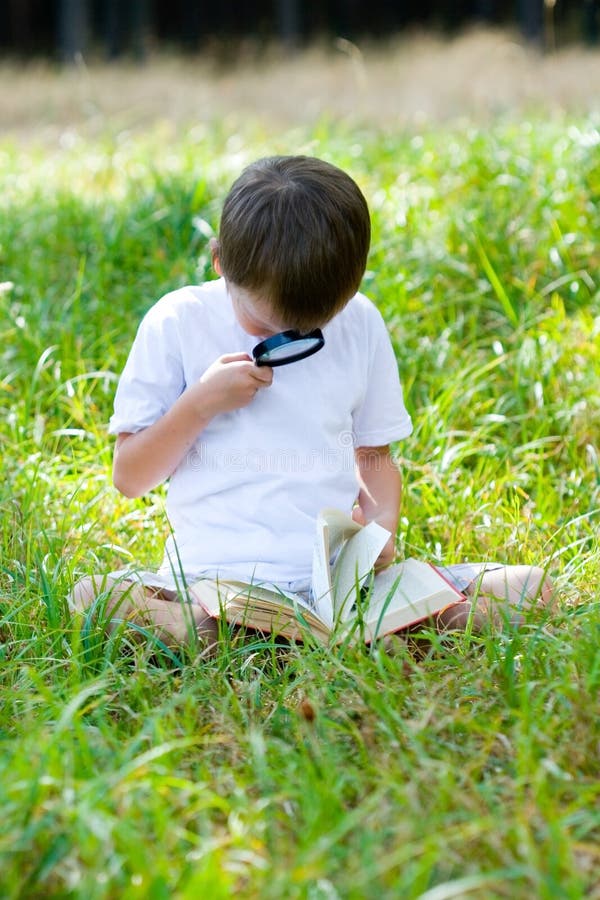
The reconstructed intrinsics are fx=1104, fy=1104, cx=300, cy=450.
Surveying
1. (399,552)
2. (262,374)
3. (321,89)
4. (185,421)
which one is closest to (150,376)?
(185,421)

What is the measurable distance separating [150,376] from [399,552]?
2.36 feet

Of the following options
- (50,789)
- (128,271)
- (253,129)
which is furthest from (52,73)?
(50,789)

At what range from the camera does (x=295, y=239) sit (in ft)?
5.96

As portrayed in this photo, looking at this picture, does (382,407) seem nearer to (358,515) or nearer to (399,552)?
(358,515)

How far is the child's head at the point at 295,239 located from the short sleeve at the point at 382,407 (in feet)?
1.05

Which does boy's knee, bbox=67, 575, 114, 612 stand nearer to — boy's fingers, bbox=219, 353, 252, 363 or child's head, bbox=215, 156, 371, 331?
boy's fingers, bbox=219, 353, 252, 363

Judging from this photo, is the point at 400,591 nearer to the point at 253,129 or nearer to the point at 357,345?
the point at 357,345

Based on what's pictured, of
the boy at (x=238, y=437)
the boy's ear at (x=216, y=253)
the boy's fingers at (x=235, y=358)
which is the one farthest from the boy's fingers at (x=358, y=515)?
the boy's ear at (x=216, y=253)

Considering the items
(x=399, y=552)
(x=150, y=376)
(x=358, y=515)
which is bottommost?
(x=399, y=552)

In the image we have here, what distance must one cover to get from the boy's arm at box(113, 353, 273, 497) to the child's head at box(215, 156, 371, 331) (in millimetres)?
124

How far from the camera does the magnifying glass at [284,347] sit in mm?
1905

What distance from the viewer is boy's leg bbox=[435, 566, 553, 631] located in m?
2.01

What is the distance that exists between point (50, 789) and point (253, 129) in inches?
185

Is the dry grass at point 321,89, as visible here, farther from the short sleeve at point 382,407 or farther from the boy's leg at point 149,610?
the boy's leg at point 149,610
